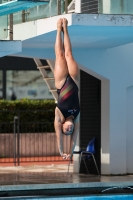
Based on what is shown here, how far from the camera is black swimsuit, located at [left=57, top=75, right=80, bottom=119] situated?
1032 cm

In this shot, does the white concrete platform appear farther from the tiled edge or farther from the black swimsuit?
the black swimsuit

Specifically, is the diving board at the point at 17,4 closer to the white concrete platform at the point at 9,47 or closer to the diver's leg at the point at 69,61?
the white concrete platform at the point at 9,47

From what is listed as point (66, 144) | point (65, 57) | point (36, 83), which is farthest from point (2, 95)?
point (65, 57)

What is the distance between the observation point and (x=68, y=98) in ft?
33.9

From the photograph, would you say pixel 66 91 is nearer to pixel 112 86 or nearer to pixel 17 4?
pixel 17 4

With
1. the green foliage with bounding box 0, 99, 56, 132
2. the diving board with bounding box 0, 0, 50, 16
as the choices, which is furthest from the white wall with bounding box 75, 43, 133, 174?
the green foliage with bounding box 0, 99, 56, 132

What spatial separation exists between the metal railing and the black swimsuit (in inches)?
418

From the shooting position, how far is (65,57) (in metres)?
10.6

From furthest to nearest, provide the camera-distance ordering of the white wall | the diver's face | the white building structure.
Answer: the white wall < the white building structure < the diver's face

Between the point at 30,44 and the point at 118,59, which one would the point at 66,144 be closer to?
the point at 118,59

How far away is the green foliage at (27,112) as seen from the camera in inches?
876

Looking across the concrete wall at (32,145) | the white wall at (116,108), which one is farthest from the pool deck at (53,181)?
the concrete wall at (32,145)

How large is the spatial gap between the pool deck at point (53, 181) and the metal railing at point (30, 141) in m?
3.69

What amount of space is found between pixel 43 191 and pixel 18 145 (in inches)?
272
